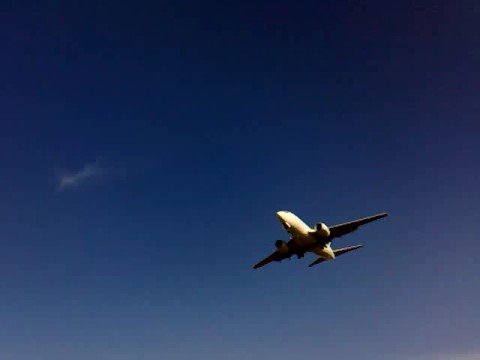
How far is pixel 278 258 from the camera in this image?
77.9m

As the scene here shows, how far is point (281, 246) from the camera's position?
7506cm

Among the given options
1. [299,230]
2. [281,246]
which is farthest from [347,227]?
[281,246]

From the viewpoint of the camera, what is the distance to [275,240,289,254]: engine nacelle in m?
74.8

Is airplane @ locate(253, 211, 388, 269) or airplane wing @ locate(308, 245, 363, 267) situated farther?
airplane wing @ locate(308, 245, 363, 267)

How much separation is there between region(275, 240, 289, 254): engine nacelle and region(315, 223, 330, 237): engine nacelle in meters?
6.36

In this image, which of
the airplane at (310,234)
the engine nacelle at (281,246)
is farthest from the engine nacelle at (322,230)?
the engine nacelle at (281,246)

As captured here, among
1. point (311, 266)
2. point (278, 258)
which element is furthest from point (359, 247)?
point (278, 258)

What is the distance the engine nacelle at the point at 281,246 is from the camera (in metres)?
74.8

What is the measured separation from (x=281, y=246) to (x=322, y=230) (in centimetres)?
799

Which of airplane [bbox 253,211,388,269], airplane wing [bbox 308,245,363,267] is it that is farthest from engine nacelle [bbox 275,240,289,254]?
airplane wing [bbox 308,245,363,267]

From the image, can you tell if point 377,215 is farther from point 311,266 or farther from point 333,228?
point 311,266

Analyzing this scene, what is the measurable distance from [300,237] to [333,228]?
470 centimetres

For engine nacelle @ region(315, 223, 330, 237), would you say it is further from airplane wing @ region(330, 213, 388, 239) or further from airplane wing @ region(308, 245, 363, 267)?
airplane wing @ region(308, 245, 363, 267)

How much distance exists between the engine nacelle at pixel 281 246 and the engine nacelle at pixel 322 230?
6.36m
